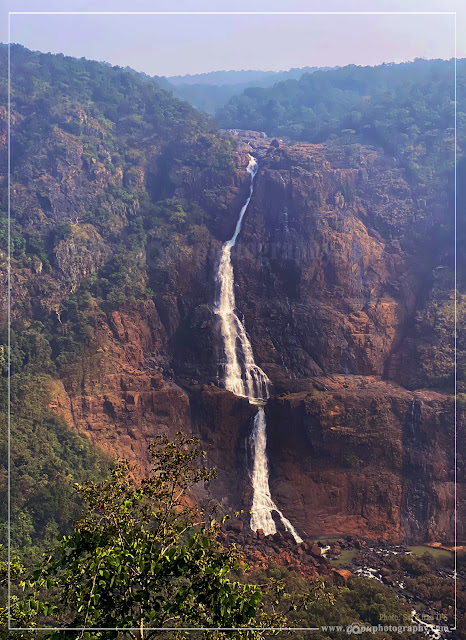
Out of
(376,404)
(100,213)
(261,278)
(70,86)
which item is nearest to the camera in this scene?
(376,404)

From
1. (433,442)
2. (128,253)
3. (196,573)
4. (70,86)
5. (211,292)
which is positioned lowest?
(433,442)

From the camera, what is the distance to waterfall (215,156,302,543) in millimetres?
22734

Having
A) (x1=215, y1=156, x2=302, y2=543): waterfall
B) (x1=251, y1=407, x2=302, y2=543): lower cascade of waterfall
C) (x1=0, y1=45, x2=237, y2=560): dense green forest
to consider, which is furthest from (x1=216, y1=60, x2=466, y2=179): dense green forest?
(x1=251, y1=407, x2=302, y2=543): lower cascade of waterfall

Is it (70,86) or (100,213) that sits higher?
(70,86)

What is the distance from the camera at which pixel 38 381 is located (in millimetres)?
23016

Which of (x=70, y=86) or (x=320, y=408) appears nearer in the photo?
(x=320, y=408)

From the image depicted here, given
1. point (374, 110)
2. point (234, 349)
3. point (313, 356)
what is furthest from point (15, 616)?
point (374, 110)

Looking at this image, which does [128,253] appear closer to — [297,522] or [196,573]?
[297,522]

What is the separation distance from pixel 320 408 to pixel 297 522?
4.40 metres

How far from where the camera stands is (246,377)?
85.3 ft

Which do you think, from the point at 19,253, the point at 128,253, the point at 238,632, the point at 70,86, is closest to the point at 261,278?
the point at 128,253

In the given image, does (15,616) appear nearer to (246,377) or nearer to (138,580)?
(138,580)

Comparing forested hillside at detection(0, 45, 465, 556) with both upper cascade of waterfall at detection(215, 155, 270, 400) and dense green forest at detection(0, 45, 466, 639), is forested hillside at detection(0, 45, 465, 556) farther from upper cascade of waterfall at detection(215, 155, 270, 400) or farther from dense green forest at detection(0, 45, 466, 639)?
upper cascade of waterfall at detection(215, 155, 270, 400)

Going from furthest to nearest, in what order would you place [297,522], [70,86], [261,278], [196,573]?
[70,86]
[261,278]
[297,522]
[196,573]
